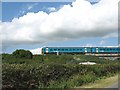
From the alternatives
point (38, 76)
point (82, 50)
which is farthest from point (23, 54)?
point (38, 76)

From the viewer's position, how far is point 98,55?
103 m

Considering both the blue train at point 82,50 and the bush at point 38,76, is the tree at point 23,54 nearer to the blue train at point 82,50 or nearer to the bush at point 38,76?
the blue train at point 82,50

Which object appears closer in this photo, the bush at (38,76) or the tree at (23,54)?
the bush at (38,76)

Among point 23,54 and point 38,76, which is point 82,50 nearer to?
point 23,54

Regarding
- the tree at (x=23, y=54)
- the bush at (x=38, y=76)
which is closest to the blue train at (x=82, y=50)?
the tree at (x=23, y=54)

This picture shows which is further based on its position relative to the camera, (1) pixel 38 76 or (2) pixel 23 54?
(2) pixel 23 54

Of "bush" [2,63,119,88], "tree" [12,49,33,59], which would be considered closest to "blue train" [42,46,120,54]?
"tree" [12,49,33,59]

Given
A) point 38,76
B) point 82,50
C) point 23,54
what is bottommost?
point 38,76

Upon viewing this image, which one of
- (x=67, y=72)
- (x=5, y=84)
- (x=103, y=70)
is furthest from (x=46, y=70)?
(x=103, y=70)

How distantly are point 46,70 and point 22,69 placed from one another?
3239 millimetres

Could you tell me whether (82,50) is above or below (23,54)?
above

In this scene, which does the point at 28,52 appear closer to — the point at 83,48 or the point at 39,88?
the point at 83,48

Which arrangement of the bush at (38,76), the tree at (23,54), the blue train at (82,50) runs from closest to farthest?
the bush at (38,76), the tree at (23,54), the blue train at (82,50)

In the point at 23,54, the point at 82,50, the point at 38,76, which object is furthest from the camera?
the point at 82,50
